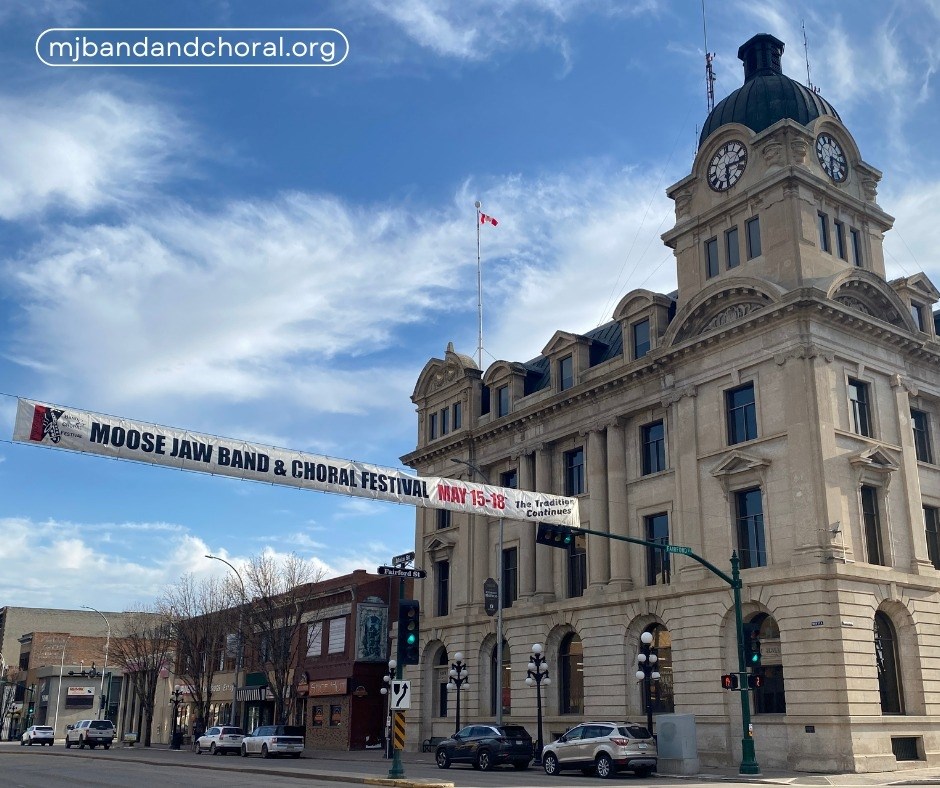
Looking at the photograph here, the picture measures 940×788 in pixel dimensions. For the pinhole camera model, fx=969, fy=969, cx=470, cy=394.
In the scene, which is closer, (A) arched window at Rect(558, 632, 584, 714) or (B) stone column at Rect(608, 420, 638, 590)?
(B) stone column at Rect(608, 420, 638, 590)

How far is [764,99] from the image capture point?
42.2 meters

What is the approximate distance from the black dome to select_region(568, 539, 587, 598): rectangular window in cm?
1989

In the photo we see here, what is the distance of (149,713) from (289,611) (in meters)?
17.2

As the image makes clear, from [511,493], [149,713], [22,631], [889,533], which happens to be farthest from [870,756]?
[22,631]

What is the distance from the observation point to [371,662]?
56.4 m

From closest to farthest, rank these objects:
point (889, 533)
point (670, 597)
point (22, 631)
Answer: point (889, 533) < point (670, 597) < point (22, 631)

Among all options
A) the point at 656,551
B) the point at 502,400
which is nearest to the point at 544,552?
the point at 656,551

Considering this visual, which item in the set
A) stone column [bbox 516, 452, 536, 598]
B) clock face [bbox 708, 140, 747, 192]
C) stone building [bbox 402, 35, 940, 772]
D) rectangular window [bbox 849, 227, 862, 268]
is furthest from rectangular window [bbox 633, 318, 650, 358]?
rectangular window [bbox 849, 227, 862, 268]

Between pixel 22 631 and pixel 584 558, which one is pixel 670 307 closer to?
pixel 584 558

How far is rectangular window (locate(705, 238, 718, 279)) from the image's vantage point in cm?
4138

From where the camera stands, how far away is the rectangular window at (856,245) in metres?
40.9

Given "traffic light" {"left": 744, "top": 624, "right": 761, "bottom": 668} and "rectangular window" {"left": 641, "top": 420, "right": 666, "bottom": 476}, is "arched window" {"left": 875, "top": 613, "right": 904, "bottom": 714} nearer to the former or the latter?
"traffic light" {"left": 744, "top": 624, "right": 761, "bottom": 668}

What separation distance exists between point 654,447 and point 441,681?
65.3 ft

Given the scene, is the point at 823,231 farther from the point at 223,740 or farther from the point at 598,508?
the point at 223,740
